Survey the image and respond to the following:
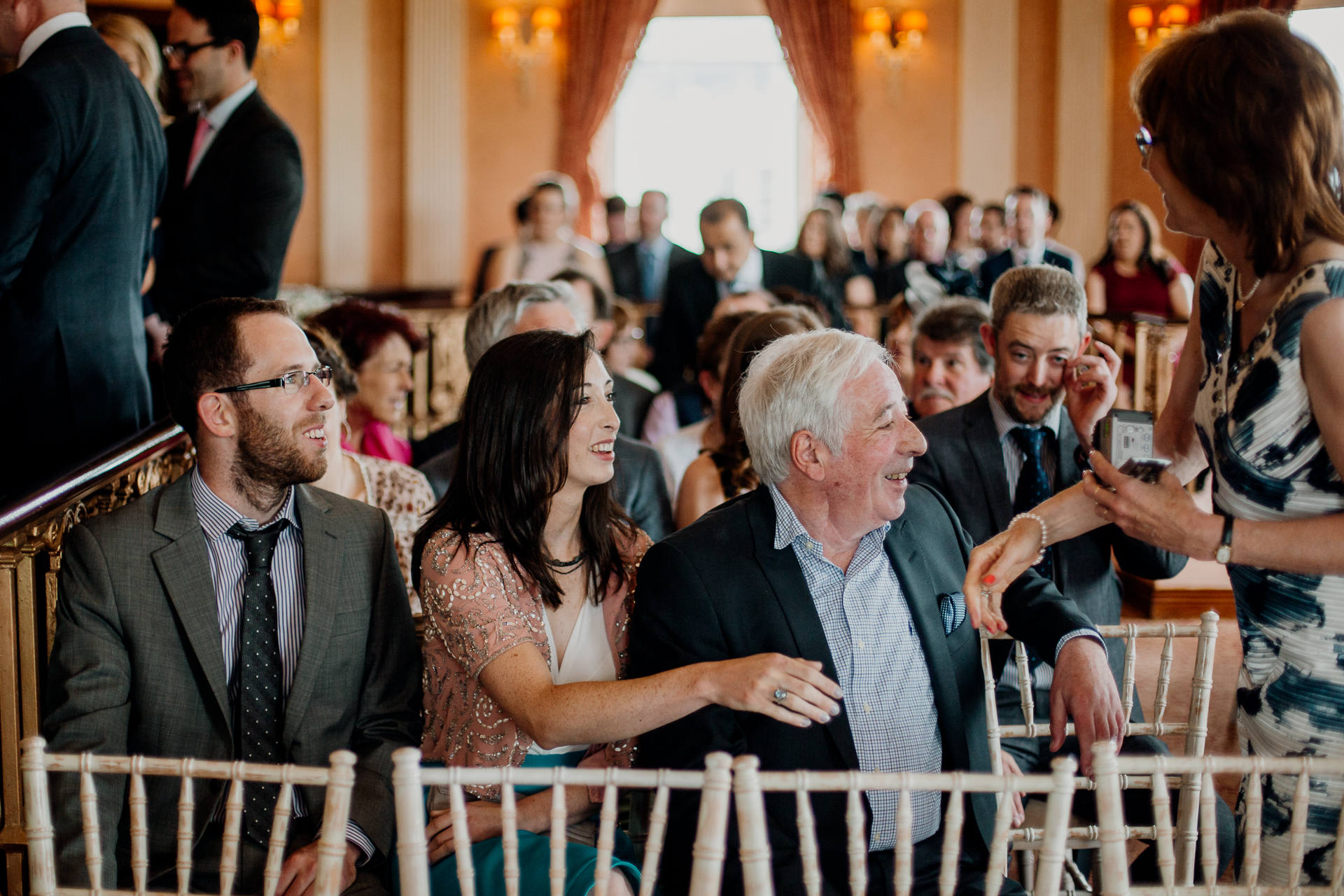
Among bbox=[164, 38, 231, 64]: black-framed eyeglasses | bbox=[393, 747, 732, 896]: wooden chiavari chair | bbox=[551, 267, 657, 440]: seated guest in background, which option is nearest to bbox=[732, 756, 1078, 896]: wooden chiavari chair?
bbox=[393, 747, 732, 896]: wooden chiavari chair

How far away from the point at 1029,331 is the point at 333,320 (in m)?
2.22

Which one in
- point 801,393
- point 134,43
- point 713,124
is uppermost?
point 713,124

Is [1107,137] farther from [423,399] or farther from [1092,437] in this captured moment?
[1092,437]

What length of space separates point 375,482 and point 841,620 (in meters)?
1.49

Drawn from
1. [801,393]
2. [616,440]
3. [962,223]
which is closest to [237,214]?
[616,440]

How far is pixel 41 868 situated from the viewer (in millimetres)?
1438

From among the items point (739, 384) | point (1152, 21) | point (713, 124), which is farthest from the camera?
point (713, 124)

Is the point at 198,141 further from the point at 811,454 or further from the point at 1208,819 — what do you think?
the point at 1208,819

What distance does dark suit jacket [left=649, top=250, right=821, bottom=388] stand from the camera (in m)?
5.41

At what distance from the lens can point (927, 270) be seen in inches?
212

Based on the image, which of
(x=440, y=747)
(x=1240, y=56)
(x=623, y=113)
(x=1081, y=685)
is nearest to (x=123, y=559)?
(x=440, y=747)

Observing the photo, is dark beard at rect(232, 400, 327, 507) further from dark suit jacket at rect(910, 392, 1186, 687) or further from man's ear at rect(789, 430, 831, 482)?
dark suit jacket at rect(910, 392, 1186, 687)

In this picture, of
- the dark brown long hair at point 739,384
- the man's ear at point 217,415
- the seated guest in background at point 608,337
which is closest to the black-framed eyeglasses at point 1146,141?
the dark brown long hair at point 739,384

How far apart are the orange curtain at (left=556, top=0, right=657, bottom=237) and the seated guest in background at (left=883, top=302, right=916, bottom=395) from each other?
604 centimetres
